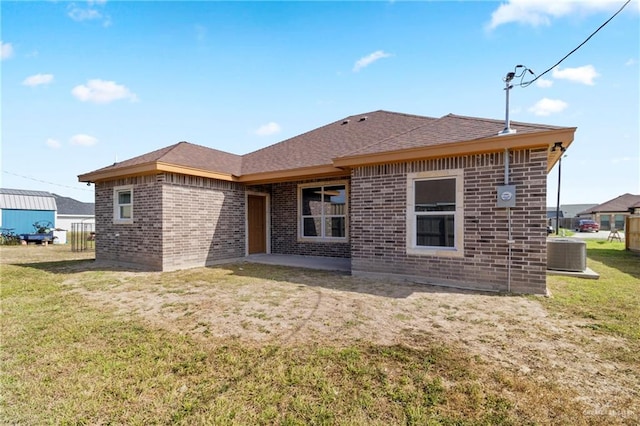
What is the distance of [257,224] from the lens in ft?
39.4

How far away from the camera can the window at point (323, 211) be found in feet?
35.3

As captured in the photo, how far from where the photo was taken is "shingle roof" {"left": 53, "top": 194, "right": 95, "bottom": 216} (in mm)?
32491

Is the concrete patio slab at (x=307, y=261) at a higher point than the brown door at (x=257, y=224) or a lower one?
lower

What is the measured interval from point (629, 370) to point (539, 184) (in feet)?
11.9

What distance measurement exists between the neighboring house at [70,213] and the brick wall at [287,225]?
27422 millimetres

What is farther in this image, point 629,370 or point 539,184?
point 539,184

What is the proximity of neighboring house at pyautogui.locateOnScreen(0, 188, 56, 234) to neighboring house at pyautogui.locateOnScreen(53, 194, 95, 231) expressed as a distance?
3496 millimetres

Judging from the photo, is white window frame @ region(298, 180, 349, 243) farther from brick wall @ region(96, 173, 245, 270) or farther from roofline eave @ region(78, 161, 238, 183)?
roofline eave @ region(78, 161, 238, 183)

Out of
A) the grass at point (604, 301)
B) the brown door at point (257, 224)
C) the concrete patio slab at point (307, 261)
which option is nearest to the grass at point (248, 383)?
the grass at point (604, 301)

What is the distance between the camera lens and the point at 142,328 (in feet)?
13.6

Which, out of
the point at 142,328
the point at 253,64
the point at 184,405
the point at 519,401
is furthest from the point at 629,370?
the point at 253,64

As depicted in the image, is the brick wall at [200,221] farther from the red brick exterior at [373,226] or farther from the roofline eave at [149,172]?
the roofline eave at [149,172]

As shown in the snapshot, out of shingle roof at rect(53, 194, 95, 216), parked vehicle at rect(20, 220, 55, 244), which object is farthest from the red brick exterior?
shingle roof at rect(53, 194, 95, 216)

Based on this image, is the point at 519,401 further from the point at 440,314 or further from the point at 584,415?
the point at 440,314
